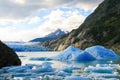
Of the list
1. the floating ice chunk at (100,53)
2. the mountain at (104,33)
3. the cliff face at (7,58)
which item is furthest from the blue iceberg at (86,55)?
the mountain at (104,33)

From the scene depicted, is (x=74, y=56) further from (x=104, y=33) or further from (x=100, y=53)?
(x=104, y=33)

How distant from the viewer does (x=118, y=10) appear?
159125mm

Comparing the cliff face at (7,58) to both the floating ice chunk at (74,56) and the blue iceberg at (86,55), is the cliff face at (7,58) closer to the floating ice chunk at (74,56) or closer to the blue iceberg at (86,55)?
the floating ice chunk at (74,56)

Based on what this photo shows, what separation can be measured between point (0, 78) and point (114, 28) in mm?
119055

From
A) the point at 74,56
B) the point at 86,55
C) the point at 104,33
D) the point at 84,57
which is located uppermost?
the point at 104,33

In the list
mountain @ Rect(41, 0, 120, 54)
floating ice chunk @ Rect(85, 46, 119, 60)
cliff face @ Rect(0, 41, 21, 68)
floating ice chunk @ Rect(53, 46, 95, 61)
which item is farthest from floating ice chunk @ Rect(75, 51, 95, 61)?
mountain @ Rect(41, 0, 120, 54)

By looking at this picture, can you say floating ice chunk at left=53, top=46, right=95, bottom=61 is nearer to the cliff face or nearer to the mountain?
the cliff face

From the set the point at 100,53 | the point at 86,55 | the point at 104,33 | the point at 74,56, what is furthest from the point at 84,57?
the point at 104,33

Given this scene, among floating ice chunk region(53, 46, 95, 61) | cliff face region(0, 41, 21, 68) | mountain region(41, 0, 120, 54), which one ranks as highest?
mountain region(41, 0, 120, 54)

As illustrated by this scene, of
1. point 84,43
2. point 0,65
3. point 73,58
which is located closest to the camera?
point 0,65

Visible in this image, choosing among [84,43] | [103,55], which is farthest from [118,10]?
[103,55]

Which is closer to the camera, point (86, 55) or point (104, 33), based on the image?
point (86, 55)

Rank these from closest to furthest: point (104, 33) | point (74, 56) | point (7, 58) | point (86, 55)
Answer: point (7, 58), point (74, 56), point (86, 55), point (104, 33)

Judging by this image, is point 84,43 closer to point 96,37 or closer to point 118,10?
point 96,37
